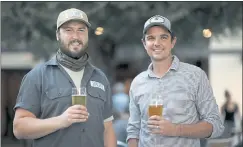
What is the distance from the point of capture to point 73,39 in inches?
112

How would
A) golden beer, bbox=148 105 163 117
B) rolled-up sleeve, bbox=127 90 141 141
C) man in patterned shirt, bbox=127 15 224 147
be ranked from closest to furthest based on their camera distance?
golden beer, bbox=148 105 163 117
man in patterned shirt, bbox=127 15 224 147
rolled-up sleeve, bbox=127 90 141 141

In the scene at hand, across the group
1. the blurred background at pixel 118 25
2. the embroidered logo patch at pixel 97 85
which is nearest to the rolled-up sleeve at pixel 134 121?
the embroidered logo patch at pixel 97 85

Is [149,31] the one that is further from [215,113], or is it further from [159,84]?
[215,113]

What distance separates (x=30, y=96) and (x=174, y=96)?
834mm

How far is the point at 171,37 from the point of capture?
314 centimetres

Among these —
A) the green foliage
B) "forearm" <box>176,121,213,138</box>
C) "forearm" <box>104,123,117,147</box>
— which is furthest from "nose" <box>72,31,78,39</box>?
the green foliage

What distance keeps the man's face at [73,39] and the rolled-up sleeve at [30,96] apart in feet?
0.75

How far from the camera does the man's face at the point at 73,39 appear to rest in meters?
2.85

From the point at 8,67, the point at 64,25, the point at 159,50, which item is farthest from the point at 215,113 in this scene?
the point at 8,67

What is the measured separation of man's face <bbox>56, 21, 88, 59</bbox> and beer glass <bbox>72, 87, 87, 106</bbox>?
274mm

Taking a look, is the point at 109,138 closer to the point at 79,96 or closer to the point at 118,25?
the point at 79,96

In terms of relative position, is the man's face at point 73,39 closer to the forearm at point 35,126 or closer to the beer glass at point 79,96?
the beer glass at point 79,96

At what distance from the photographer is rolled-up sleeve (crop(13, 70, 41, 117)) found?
2773 mm

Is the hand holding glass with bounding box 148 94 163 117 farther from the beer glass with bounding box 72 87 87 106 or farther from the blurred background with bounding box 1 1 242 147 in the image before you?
the blurred background with bounding box 1 1 242 147
